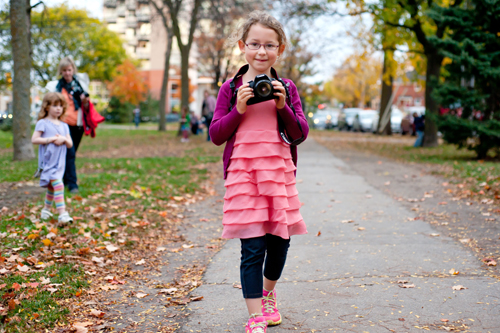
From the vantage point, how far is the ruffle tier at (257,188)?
295cm

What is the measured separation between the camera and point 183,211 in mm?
7289

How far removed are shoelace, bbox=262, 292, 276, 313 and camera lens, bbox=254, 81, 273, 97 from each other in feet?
4.27

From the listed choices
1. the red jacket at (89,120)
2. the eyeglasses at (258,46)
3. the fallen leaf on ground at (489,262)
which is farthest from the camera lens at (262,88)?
the red jacket at (89,120)

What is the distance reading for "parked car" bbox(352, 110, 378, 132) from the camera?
36.0 metres

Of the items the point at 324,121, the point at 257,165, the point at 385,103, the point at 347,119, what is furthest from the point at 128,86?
the point at 257,165

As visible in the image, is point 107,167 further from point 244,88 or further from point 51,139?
point 244,88

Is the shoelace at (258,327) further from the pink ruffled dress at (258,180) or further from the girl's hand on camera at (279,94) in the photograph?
the girl's hand on camera at (279,94)

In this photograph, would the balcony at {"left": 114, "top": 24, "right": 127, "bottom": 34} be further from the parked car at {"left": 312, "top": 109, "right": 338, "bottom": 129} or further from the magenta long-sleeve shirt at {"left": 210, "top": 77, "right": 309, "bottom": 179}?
the magenta long-sleeve shirt at {"left": 210, "top": 77, "right": 309, "bottom": 179}

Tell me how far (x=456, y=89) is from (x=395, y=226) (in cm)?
768

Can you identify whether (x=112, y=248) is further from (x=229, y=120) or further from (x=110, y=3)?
(x=110, y=3)

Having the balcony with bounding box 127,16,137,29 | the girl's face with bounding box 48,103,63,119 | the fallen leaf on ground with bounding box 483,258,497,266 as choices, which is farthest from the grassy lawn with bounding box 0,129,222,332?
the balcony with bounding box 127,16,137,29

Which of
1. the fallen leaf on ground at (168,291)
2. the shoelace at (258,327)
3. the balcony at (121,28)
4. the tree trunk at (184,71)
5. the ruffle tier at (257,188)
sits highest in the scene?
the balcony at (121,28)

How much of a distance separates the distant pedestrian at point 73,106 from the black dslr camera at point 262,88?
5083mm

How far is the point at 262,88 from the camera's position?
2814mm
